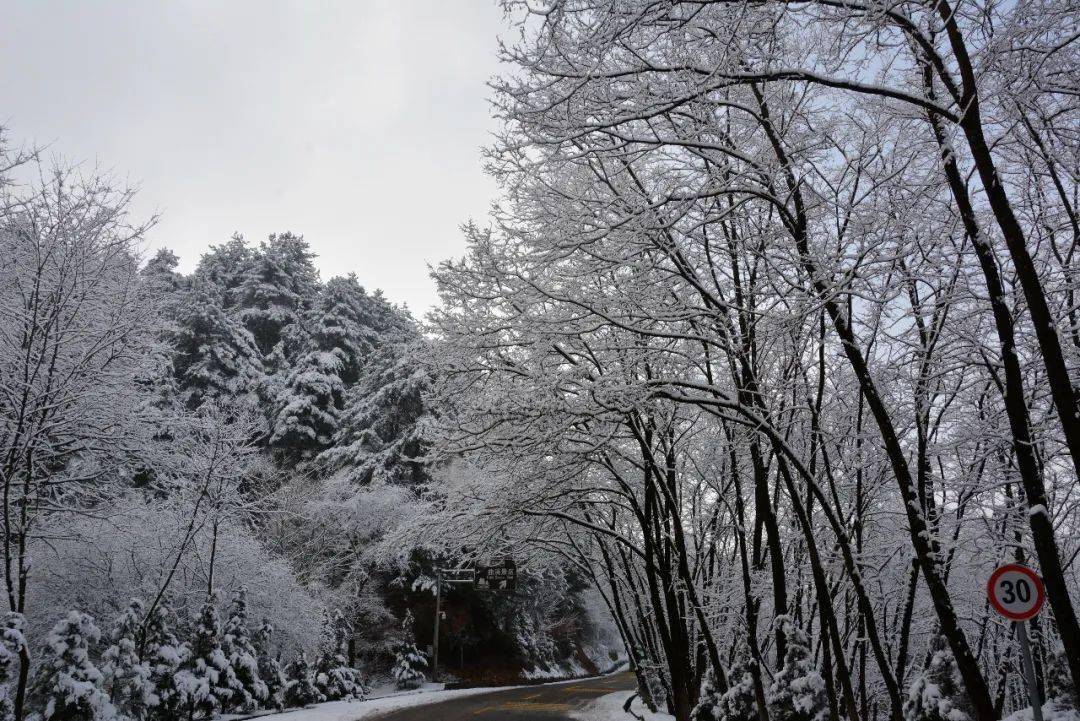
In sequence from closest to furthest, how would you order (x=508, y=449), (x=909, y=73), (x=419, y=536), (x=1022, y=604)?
1. (x=1022, y=604)
2. (x=909, y=73)
3. (x=508, y=449)
4. (x=419, y=536)

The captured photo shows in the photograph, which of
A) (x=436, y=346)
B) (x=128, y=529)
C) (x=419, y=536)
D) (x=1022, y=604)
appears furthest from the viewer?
(x=128, y=529)

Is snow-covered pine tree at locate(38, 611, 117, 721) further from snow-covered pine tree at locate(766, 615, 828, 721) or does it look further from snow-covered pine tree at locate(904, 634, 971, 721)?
snow-covered pine tree at locate(904, 634, 971, 721)

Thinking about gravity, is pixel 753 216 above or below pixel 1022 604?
above

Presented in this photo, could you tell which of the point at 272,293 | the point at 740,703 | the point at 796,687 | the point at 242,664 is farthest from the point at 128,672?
the point at 272,293

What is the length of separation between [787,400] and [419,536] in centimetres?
656

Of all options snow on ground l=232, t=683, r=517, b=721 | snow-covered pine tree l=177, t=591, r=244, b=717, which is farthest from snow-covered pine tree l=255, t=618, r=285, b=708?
snow-covered pine tree l=177, t=591, r=244, b=717

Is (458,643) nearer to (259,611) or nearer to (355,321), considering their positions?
(259,611)

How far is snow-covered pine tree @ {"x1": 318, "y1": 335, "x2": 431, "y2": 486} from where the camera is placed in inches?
1171

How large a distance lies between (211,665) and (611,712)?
10.7 metres

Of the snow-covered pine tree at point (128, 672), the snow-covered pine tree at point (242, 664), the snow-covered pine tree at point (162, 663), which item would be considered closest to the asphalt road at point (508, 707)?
the snow-covered pine tree at point (242, 664)

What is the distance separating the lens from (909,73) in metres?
6.67

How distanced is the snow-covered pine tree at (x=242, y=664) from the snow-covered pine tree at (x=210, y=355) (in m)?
14.9

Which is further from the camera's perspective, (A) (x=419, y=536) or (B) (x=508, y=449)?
(A) (x=419, y=536)

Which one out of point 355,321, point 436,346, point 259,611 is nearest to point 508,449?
point 436,346
